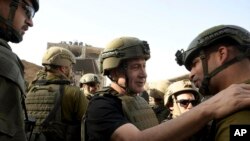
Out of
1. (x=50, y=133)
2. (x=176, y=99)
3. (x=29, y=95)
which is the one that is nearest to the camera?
(x=50, y=133)

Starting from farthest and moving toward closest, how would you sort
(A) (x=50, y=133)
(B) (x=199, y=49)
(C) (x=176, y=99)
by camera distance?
1. (C) (x=176, y=99)
2. (A) (x=50, y=133)
3. (B) (x=199, y=49)

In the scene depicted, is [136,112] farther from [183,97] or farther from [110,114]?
[183,97]

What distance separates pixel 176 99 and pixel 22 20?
3.73m

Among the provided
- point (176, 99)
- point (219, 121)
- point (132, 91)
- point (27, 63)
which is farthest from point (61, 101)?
point (27, 63)

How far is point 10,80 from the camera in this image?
7.20ft

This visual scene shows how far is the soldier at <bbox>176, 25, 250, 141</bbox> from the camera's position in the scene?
235 centimetres

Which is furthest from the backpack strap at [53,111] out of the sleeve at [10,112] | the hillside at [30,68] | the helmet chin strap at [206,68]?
the hillside at [30,68]

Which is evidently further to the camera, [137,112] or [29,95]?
[29,95]

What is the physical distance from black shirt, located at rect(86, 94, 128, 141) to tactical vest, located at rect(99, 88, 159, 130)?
9cm

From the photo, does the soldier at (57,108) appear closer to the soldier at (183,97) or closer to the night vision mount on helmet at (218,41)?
the soldier at (183,97)

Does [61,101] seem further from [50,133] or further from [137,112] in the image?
[137,112]

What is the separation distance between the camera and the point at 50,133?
4809 mm

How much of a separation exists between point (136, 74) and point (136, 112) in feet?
1.67

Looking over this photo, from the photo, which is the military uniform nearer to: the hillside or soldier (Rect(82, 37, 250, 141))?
soldier (Rect(82, 37, 250, 141))
